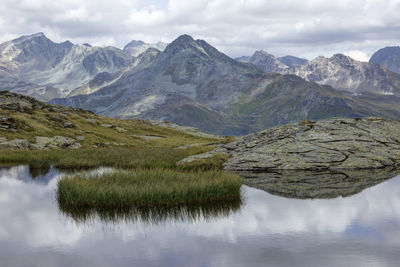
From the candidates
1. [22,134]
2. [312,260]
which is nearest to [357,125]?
[312,260]

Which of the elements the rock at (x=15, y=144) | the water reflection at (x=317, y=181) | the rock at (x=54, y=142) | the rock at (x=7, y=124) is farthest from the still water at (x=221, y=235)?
the rock at (x=7, y=124)

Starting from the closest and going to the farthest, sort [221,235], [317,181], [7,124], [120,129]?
[221,235] < [317,181] < [7,124] < [120,129]

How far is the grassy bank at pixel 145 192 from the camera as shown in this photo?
21750 mm

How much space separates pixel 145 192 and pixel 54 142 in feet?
154

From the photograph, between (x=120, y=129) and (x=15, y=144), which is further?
(x=120, y=129)

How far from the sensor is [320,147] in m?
38.4

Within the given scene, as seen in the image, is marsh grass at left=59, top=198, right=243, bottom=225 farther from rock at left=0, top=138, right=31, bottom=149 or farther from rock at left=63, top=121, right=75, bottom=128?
rock at left=63, top=121, right=75, bottom=128

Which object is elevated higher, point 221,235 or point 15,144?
point 15,144

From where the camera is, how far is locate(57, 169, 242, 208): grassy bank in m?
21.8

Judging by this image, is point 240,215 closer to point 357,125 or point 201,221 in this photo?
point 201,221

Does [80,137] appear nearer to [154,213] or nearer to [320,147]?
[320,147]

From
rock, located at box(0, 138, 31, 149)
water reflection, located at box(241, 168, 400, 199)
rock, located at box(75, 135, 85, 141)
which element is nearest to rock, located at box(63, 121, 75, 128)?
rock, located at box(75, 135, 85, 141)

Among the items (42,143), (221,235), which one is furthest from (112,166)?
(221,235)

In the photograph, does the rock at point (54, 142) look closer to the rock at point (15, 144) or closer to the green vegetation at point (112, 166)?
the green vegetation at point (112, 166)
